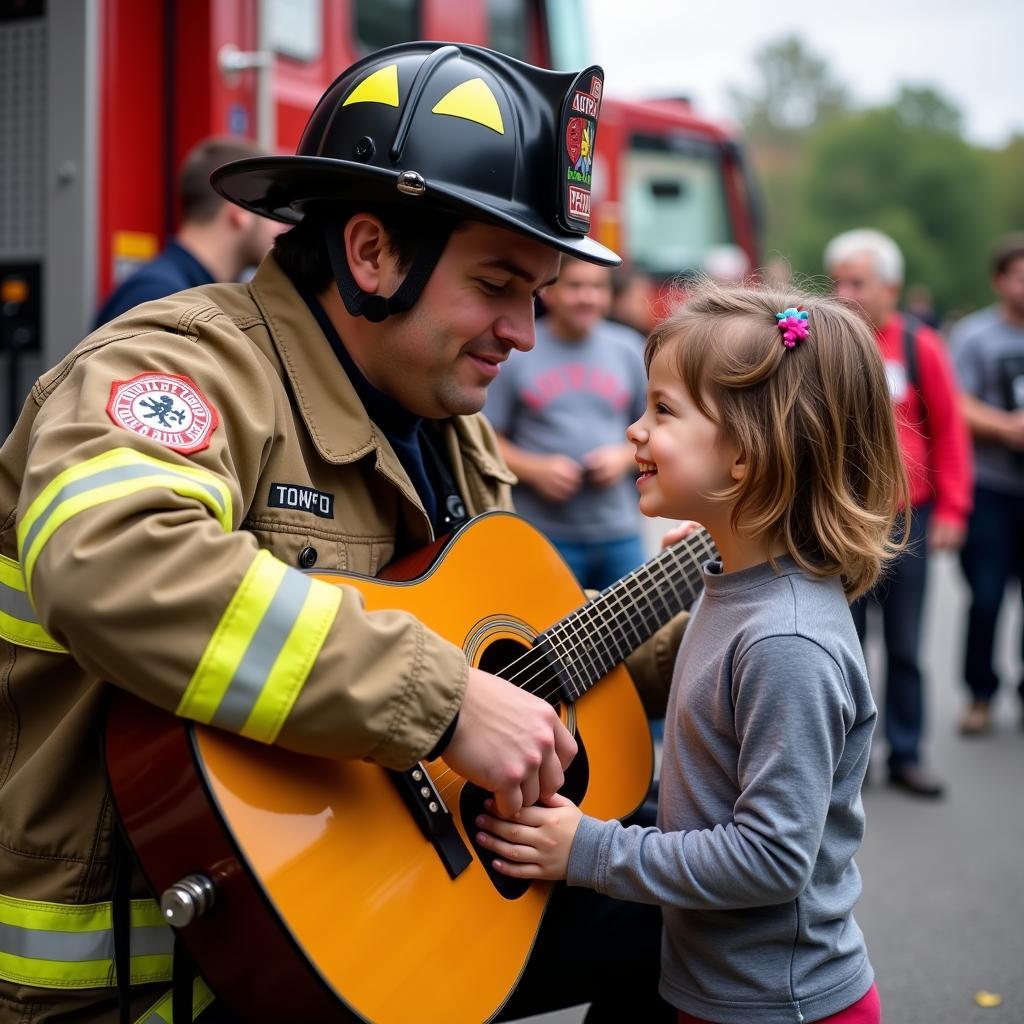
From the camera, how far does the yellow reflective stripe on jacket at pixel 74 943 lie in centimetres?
170

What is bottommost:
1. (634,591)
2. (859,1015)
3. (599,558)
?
(599,558)

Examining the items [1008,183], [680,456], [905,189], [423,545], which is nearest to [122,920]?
[423,545]

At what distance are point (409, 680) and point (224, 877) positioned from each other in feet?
1.09

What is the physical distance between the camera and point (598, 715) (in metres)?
2.21

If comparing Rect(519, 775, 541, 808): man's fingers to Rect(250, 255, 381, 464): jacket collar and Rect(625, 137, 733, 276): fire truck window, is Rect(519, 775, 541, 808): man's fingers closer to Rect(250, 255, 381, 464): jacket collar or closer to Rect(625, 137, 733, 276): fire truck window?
Rect(250, 255, 381, 464): jacket collar

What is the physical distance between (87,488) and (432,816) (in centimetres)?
68

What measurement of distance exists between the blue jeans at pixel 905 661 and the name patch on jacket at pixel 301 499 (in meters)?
3.52

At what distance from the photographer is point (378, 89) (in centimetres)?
198

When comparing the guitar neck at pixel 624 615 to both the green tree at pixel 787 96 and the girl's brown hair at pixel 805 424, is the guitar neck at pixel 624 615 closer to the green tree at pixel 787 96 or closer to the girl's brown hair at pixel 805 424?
the girl's brown hair at pixel 805 424

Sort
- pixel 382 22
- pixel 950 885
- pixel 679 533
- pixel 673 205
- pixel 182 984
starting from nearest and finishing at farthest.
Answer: pixel 182 984, pixel 679 533, pixel 950 885, pixel 382 22, pixel 673 205

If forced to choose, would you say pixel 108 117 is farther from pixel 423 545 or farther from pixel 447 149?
pixel 423 545

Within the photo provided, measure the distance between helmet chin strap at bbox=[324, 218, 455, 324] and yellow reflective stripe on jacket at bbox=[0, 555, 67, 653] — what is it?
0.68 metres

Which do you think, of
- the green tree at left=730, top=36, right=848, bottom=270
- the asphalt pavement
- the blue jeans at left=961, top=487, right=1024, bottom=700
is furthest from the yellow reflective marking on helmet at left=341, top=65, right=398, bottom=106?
the green tree at left=730, top=36, right=848, bottom=270

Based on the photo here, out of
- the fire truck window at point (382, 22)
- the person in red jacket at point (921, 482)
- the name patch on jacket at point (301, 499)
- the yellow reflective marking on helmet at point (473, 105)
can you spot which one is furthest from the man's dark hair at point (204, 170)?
the person in red jacket at point (921, 482)
